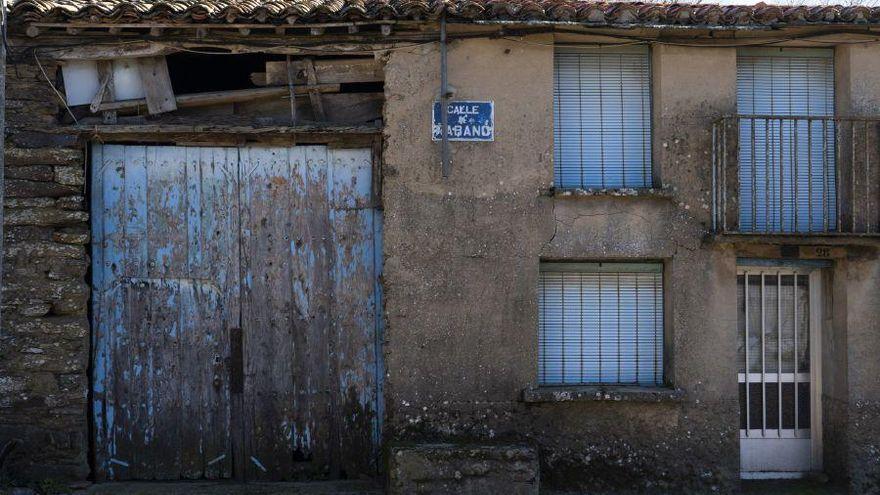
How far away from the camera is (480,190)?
6887 mm

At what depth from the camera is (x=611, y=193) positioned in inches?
271

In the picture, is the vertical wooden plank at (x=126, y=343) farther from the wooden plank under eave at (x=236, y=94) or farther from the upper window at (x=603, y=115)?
the upper window at (x=603, y=115)

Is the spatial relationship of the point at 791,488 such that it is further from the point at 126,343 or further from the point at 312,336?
the point at 126,343

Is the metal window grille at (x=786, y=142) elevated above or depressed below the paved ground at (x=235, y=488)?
above

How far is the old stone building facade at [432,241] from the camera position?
673cm

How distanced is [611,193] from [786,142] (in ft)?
5.26

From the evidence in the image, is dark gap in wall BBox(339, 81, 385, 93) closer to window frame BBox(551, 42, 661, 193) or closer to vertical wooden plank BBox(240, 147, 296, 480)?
vertical wooden plank BBox(240, 147, 296, 480)

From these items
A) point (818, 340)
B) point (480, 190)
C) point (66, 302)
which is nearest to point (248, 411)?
point (66, 302)

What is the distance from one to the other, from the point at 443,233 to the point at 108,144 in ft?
9.26

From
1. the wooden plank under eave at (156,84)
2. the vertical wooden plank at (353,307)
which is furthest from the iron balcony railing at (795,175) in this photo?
the wooden plank under eave at (156,84)

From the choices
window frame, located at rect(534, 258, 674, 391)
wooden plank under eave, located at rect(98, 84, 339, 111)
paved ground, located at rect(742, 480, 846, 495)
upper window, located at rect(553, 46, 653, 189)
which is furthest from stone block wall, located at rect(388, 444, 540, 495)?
wooden plank under eave, located at rect(98, 84, 339, 111)

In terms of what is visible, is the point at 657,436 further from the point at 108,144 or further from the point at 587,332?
the point at 108,144

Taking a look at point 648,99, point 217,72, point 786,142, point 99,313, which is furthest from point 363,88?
point 786,142

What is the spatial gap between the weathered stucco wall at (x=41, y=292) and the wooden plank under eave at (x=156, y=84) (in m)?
0.69
